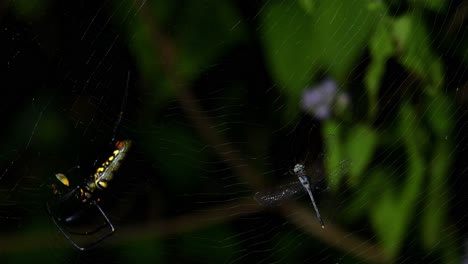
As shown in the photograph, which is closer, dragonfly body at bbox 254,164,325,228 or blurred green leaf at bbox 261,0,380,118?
blurred green leaf at bbox 261,0,380,118

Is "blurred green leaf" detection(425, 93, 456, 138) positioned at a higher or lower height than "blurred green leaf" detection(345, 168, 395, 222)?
higher

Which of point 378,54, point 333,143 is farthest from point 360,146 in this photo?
point 378,54

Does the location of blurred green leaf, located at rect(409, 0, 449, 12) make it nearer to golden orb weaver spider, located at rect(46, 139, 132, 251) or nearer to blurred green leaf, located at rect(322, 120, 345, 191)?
blurred green leaf, located at rect(322, 120, 345, 191)

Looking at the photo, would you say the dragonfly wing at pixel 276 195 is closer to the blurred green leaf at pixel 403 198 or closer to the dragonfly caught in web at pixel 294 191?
the dragonfly caught in web at pixel 294 191

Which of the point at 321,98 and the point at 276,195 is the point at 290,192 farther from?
the point at 321,98

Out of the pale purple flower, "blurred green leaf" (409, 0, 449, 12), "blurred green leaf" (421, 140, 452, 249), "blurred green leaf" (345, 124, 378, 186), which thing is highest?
"blurred green leaf" (409, 0, 449, 12)

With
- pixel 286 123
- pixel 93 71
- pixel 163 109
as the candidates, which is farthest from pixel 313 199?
pixel 93 71

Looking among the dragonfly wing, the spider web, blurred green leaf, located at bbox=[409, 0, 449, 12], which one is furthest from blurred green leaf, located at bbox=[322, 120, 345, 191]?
blurred green leaf, located at bbox=[409, 0, 449, 12]
